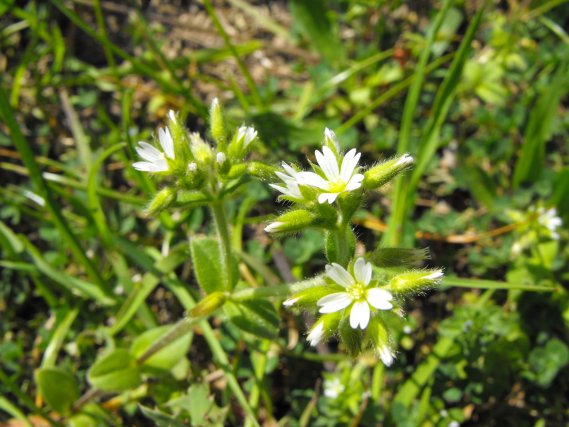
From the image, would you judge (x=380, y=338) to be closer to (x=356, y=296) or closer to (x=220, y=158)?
(x=356, y=296)

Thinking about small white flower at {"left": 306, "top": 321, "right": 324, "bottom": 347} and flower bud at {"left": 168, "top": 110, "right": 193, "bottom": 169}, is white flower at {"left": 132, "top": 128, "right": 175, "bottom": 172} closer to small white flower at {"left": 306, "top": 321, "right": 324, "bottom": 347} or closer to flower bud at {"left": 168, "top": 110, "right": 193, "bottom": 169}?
flower bud at {"left": 168, "top": 110, "right": 193, "bottom": 169}

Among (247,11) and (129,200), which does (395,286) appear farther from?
(247,11)

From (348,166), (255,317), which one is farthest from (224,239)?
(348,166)

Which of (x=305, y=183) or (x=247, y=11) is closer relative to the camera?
(x=305, y=183)

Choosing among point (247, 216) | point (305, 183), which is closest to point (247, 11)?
point (247, 216)

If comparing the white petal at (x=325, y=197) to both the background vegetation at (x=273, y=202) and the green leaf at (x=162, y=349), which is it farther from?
the green leaf at (x=162, y=349)

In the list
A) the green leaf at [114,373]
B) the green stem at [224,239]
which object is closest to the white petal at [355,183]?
the green stem at [224,239]

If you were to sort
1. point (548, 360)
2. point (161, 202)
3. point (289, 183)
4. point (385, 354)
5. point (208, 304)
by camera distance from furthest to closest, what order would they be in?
point (548, 360)
point (208, 304)
point (161, 202)
point (289, 183)
point (385, 354)

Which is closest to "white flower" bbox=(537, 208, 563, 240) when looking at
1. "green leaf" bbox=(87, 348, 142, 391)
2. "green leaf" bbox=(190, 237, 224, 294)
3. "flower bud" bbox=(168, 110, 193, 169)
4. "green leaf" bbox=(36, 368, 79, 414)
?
"green leaf" bbox=(190, 237, 224, 294)
